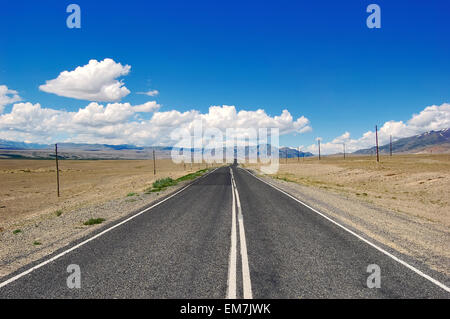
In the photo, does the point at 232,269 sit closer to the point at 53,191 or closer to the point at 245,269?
the point at 245,269

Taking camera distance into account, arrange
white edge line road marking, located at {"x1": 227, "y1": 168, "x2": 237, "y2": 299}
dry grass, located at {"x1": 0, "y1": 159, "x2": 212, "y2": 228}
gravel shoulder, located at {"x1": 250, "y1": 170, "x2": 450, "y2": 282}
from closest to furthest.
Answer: white edge line road marking, located at {"x1": 227, "y1": 168, "x2": 237, "y2": 299}
gravel shoulder, located at {"x1": 250, "y1": 170, "x2": 450, "y2": 282}
dry grass, located at {"x1": 0, "y1": 159, "x2": 212, "y2": 228}

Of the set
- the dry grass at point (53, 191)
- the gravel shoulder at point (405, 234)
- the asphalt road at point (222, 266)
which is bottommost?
the dry grass at point (53, 191)

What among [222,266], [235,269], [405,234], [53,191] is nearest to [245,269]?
[235,269]

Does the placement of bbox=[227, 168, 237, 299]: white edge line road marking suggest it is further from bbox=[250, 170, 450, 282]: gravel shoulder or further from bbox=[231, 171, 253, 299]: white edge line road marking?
bbox=[250, 170, 450, 282]: gravel shoulder

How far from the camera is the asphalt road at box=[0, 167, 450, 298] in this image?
5.00 meters

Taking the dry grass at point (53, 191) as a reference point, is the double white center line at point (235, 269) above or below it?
above

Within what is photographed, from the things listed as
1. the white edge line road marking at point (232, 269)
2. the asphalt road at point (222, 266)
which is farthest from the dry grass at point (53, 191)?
the white edge line road marking at point (232, 269)

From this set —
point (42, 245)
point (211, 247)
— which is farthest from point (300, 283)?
point (42, 245)

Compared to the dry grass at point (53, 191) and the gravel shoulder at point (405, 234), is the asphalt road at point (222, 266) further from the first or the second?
the dry grass at point (53, 191)

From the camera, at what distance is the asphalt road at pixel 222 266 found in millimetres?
4996

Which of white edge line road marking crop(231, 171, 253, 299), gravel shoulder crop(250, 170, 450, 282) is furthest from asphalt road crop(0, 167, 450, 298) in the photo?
gravel shoulder crop(250, 170, 450, 282)

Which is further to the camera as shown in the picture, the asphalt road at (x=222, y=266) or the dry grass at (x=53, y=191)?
the dry grass at (x=53, y=191)

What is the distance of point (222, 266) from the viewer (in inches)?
242
